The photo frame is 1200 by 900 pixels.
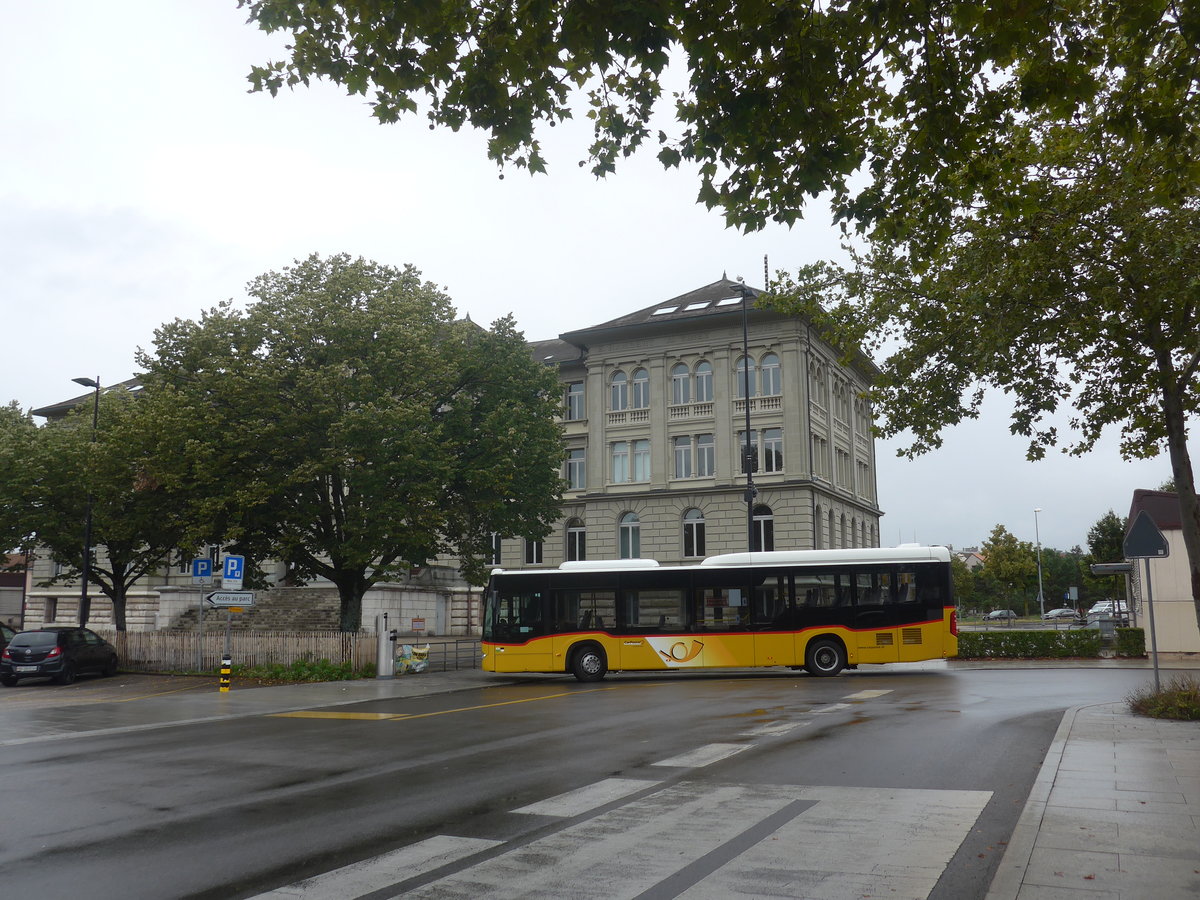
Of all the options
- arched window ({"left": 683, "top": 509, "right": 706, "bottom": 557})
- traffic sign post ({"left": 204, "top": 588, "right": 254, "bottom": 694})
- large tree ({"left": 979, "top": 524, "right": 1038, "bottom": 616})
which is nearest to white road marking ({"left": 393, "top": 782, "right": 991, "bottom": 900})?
traffic sign post ({"left": 204, "top": 588, "right": 254, "bottom": 694})

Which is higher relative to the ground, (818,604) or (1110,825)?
(818,604)

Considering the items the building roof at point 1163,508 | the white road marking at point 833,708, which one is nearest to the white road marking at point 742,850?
the white road marking at point 833,708

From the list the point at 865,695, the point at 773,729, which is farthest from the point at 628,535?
the point at 773,729

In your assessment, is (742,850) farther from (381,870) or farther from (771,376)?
(771,376)

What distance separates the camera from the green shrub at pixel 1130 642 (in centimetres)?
2852

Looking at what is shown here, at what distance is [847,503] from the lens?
2120 inches

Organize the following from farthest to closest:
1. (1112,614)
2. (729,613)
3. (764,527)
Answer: (1112,614) < (764,527) < (729,613)

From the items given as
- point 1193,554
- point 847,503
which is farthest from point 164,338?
point 847,503

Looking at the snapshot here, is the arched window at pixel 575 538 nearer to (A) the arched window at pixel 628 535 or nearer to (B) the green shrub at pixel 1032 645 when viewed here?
(A) the arched window at pixel 628 535

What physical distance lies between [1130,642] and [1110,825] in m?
24.9

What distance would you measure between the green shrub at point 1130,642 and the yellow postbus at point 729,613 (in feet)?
25.5

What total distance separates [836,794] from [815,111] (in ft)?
20.0

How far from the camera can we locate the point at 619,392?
53.0 metres

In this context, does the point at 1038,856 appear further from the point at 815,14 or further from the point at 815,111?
the point at 815,14
